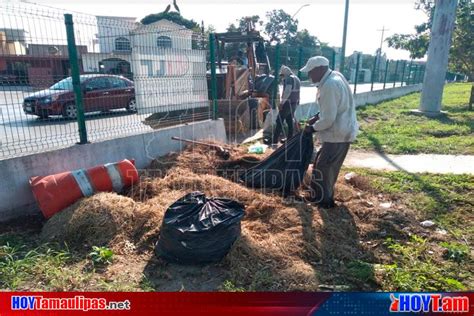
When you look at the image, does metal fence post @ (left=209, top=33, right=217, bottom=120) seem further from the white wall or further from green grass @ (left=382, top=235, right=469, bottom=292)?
green grass @ (left=382, top=235, right=469, bottom=292)

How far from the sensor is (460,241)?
3854mm

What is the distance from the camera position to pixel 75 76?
477 centimetres

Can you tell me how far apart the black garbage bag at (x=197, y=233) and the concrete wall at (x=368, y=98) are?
7.32 m

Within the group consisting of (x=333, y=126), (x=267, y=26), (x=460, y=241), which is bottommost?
(x=460, y=241)

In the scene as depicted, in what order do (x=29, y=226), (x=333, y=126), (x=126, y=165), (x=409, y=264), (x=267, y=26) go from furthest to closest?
(x=267, y=26) → (x=126, y=165) → (x=333, y=126) → (x=29, y=226) → (x=409, y=264)

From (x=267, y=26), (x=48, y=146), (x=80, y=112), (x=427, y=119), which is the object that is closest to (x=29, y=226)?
(x=48, y=146)

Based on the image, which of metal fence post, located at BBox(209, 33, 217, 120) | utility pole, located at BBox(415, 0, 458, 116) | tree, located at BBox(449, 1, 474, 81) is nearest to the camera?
metal fence post, located at BBox(209, 33, 217, 120)

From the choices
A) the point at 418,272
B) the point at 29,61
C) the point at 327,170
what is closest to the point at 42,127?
the point at 29,61

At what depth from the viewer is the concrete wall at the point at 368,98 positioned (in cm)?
1255

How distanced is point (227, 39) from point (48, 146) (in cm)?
764

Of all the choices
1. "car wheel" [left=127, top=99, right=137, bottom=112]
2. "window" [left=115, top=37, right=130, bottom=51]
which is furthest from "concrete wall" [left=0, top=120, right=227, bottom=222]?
"window" [left=115, top=37, right=130, bottom=51]

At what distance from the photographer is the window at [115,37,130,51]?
5412 mm

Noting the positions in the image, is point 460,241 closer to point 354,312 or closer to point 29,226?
point 354,312

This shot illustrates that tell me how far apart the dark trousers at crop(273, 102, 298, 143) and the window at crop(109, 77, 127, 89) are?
11.5 ft
